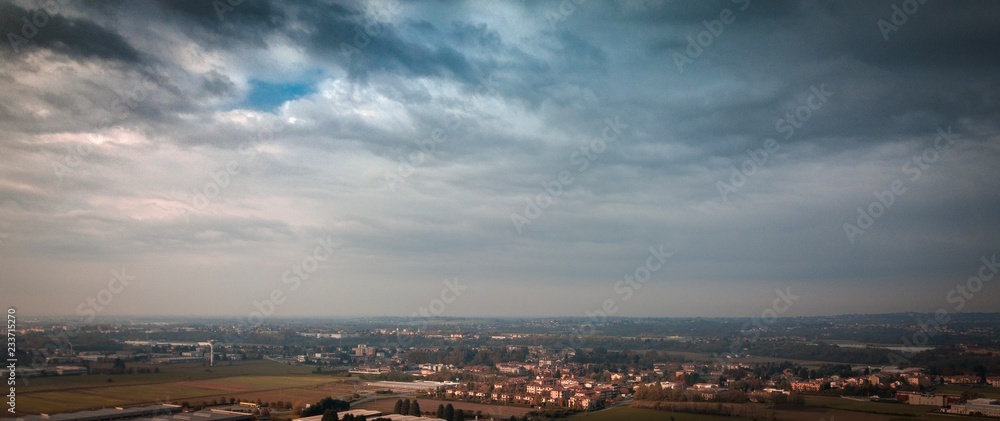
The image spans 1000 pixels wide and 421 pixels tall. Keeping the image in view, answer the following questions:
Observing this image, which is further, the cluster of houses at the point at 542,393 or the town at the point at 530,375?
the cluster of houses at the point at 542,393

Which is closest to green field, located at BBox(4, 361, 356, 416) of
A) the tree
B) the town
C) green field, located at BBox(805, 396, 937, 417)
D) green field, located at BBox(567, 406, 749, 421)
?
the town

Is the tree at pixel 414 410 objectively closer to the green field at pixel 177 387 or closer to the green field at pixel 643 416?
the green field at pixel 177 387

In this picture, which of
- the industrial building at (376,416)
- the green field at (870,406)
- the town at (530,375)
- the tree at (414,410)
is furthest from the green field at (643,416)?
the industrial building at (376,416)

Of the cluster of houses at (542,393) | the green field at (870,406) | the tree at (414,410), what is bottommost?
the cluster of houses at (542,393)

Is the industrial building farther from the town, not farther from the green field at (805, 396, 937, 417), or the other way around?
the green field at (805, 396, 937, 417)

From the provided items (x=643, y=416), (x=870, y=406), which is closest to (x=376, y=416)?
(x=643, y=416)

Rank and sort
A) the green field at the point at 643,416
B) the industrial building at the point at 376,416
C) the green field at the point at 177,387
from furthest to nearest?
the green field at the point at 643,416, the industrial building at the point at 376,416, the green field at the point at 177,387

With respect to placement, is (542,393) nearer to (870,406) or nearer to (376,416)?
(376,416)
